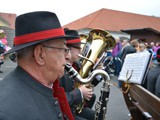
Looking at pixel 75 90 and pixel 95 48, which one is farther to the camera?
pixel 95 48

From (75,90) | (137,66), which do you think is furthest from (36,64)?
(137,66)

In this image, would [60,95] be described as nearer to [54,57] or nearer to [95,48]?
[54,57]

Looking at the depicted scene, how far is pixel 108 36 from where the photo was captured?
144 inches

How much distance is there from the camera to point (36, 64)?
154 cm

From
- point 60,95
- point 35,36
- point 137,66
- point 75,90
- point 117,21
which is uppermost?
point 35,36

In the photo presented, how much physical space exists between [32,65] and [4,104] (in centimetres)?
31

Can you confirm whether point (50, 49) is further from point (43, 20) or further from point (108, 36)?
point (108, 36)

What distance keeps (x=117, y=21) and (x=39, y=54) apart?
128ft

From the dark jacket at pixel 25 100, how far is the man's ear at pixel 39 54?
0.11m

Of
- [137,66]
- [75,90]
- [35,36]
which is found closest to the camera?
[35,36]

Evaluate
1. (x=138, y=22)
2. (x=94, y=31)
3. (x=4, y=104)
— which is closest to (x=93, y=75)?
(x=4, y=104)

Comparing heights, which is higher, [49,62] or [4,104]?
[49,62]

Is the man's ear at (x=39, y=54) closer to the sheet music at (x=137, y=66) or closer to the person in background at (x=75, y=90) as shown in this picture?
the person in background at (x=75, y=90)

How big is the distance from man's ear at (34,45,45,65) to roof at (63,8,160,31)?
34.9 meters
